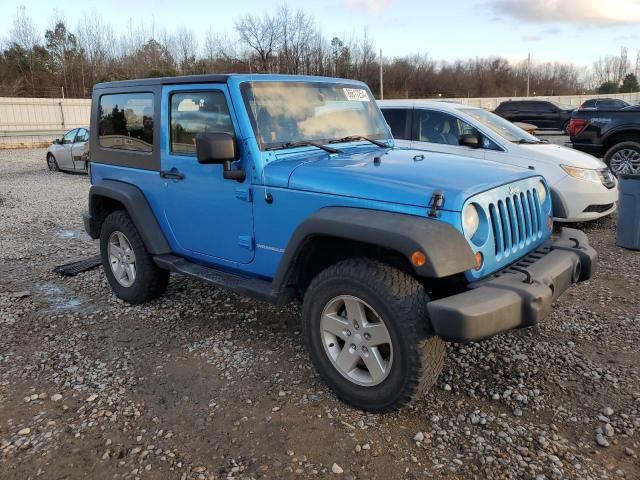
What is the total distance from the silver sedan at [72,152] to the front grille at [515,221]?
13452 millimetres

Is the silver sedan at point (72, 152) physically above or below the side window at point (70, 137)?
below

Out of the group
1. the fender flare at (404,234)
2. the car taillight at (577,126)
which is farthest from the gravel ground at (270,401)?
the car taillight at (577,126)

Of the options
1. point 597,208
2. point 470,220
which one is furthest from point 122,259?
point 597,208

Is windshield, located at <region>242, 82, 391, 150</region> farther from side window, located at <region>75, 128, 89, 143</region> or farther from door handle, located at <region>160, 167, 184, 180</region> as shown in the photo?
side window, located at <region>75, 128, 89, 143</region>

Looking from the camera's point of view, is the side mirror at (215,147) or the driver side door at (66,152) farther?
the driver side door at (66,152)

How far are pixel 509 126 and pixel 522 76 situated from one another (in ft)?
252

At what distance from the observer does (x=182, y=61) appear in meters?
47.2

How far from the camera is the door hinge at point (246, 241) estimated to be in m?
3.71

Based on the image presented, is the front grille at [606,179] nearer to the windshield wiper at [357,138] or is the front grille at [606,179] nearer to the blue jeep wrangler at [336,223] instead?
the blue jeep wrangler at [336,223]

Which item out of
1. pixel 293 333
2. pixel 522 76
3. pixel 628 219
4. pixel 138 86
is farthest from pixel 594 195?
pixel 522 76

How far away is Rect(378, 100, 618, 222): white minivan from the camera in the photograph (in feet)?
22.5

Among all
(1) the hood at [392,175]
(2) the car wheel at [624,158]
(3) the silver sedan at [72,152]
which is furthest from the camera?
(3) the silver sedan at [72,152]

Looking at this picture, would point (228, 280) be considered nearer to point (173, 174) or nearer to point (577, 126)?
point (173, 174)

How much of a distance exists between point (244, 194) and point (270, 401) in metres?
1.37
